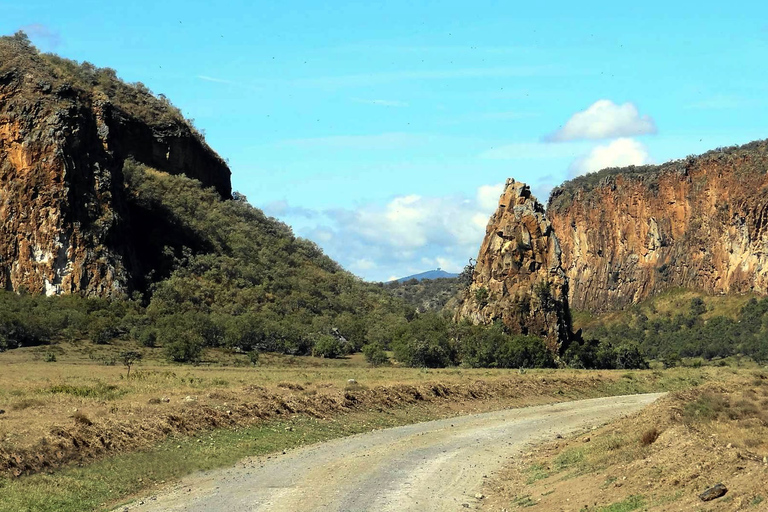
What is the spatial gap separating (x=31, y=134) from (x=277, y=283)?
1570 inches

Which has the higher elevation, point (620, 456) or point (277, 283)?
point (277, 283)

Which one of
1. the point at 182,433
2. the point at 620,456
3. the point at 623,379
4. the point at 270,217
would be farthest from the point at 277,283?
the point at 620,456

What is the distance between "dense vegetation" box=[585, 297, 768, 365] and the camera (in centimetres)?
15475

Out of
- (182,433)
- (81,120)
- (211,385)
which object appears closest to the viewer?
(182,433)

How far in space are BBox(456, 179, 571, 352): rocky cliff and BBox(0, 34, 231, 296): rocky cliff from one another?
130ft

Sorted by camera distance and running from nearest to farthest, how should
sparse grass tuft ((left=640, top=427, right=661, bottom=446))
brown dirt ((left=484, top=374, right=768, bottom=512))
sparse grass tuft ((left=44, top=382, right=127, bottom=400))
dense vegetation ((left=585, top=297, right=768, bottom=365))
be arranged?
brown dirt ((left=484, top=374, right=768, bottom=512))
sparse grass tuft ((left=640, top=427, right=661, bottom=446))
sparse grass tuft ((left=44, top=382, right=127, bottom=400))
dense vegetation ((left=585, top=297, right=768, bottom=365))

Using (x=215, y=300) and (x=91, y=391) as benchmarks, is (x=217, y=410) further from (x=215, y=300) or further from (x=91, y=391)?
(x=215, y=300)

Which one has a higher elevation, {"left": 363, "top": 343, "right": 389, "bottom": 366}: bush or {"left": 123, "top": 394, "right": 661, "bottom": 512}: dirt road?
{"left": 363, "top": 343, "right": 389, "bottom": 366}: bush

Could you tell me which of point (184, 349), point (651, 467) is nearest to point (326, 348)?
point (184, 349)

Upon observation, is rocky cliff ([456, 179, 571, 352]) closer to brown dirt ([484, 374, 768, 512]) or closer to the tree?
the tree

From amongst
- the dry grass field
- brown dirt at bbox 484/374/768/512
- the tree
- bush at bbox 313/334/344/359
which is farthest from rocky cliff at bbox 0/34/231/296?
brown dirt at bbox 484/374/768/512

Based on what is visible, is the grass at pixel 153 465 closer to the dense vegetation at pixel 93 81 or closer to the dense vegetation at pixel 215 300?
the dense vegetation at pixel 215 300

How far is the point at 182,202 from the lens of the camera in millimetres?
146375

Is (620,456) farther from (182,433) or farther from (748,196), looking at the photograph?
(748,196)
